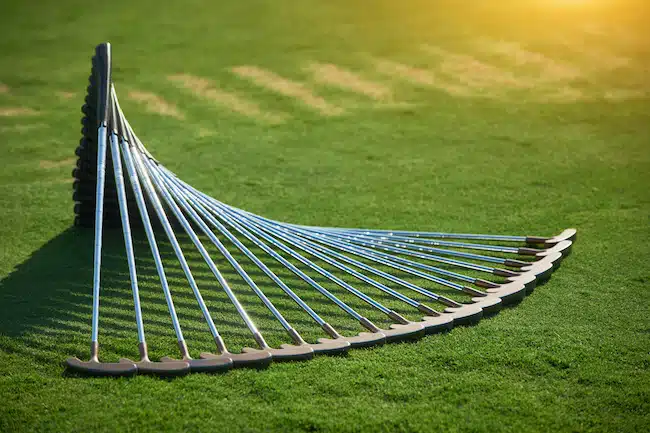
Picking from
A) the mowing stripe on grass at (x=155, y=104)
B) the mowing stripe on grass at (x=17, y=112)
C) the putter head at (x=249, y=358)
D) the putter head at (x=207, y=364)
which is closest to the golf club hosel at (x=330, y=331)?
the putter head at (x=249, y=358)

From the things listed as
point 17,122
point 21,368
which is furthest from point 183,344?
point 17,122

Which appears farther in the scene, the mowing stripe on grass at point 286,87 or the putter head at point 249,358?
the mowing stripe on grass at point 286,87

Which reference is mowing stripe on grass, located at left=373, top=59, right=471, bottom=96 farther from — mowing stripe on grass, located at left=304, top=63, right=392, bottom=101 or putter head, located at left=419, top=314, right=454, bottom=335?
putter head, located at left=419, top=314, right=454, bottom=335

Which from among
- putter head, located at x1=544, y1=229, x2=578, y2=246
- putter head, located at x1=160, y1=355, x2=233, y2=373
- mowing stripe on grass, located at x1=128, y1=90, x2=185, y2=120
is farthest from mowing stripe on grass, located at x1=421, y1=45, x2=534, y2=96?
putter head, located at x1=160, y1=355, x2=233, y2=373

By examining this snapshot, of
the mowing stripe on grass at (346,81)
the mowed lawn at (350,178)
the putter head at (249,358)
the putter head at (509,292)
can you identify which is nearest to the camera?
the mowed lawn at (350,178)

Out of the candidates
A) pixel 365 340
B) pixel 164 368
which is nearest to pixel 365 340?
pixel 365 340

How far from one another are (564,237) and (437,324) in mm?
1771

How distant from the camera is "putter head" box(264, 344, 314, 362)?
399cm

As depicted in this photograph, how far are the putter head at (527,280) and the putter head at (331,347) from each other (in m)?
1.20

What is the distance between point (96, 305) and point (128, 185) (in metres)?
1.63

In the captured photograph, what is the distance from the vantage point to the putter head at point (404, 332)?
4227 millimetres

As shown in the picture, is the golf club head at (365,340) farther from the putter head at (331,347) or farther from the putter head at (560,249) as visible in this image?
the putter head at (560,249)

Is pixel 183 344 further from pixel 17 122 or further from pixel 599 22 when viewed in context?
pixel 599 22

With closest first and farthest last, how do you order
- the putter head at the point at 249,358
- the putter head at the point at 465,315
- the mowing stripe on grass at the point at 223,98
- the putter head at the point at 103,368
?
the putter head at the point at 103,368, the putter head at the point at 249,358, the putter head at the point at 465,315, the mowing stripe on grass at the point at 223,98
